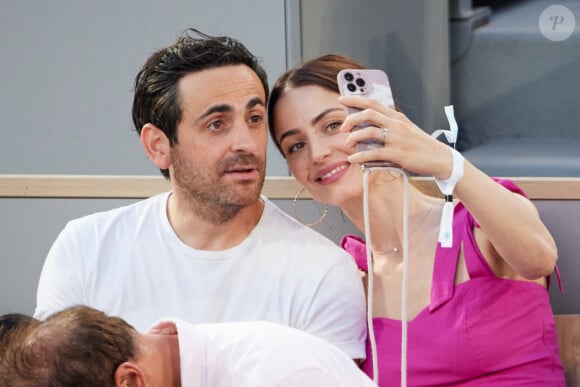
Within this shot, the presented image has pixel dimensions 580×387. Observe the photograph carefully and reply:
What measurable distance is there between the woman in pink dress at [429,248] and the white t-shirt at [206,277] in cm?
7

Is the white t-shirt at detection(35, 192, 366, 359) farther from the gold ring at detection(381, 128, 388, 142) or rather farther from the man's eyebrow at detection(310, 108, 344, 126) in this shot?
the gold ring at detection(381, 128, 388, 142)

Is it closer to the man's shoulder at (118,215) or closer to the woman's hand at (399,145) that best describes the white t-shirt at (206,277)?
the man's shoulder at (118,215)

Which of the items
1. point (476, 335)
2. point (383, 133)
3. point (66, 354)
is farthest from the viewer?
point (476, 335)

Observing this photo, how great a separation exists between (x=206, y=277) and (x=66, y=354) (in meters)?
0.58

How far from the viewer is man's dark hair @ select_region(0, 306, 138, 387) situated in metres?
1.11

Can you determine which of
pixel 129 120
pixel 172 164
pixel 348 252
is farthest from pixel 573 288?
pixel 129 120

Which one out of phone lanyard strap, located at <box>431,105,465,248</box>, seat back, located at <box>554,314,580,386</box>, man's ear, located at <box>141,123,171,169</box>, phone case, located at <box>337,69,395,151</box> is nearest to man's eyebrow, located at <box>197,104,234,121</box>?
man's ear, located at <box>141,123,171,169</box>

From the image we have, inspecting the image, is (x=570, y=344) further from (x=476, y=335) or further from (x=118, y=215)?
(x=118, y=215)

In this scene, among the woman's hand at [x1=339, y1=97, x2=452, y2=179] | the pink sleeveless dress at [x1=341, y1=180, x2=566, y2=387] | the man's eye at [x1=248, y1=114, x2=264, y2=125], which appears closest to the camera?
the woman's hand at [x1=339, y1=97, x2=452, y2=179]

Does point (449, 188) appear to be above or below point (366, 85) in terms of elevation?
below

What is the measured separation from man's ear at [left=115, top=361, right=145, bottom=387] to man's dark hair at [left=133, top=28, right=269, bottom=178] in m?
0.64

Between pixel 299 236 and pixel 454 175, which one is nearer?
pixel 454 175

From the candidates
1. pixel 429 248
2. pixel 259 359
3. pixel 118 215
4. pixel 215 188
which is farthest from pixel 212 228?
pixel 259 359

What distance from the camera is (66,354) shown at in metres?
1.11
